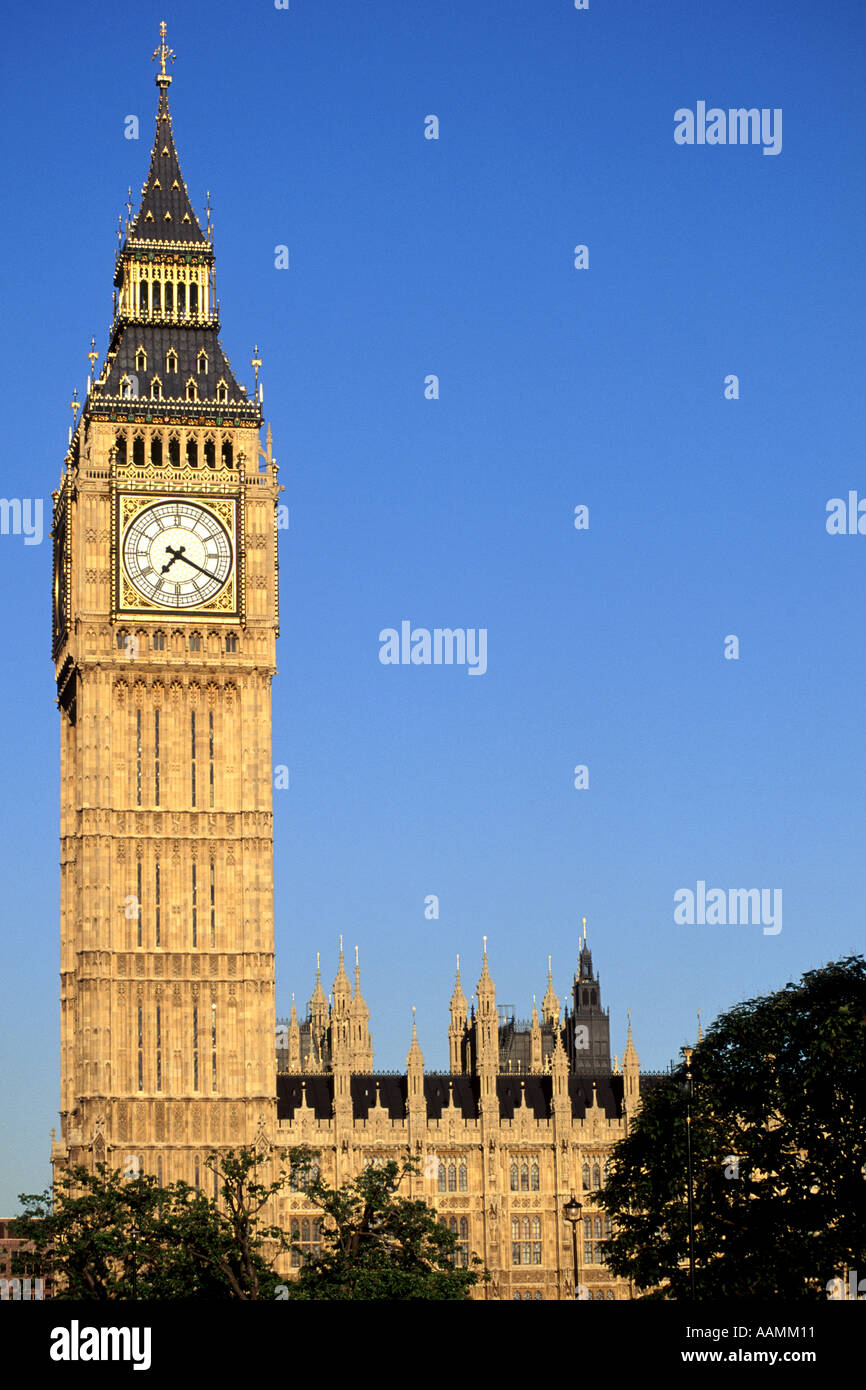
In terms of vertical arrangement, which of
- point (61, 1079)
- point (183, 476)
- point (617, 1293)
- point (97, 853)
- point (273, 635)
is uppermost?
point (183, 476)

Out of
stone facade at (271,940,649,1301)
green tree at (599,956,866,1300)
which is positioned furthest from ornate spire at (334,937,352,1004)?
green tree at (599,956,866,1300)

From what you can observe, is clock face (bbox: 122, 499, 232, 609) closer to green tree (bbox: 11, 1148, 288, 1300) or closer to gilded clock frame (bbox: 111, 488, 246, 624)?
gilded clock frame (bbox: 111, 488, 246, 624)

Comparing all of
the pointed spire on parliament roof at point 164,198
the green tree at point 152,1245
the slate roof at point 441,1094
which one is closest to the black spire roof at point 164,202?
the pointed spire on parliament roof at point 164,198

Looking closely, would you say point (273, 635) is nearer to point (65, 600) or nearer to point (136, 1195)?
point (65, 600)

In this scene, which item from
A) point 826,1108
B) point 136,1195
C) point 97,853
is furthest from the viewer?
point 97,853

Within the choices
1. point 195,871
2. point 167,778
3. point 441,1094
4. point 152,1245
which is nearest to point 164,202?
point 167,778
